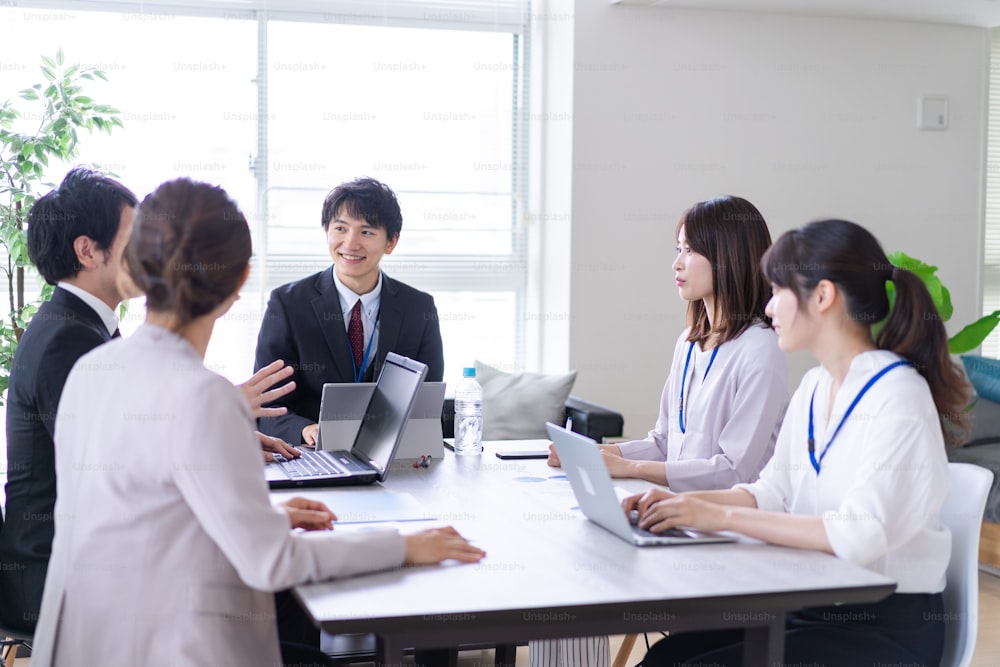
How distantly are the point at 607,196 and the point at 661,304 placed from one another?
1.93 feet

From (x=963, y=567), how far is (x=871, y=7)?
363 cm

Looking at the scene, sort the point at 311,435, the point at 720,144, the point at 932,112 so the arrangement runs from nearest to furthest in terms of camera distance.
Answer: the point at 311,435 < the point at 720,144 < the point at 932,112

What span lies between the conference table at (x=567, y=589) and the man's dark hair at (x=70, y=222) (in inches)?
32.6

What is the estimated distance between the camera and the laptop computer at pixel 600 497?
1.85 meters

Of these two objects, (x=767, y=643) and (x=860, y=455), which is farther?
(x=860, y=455)

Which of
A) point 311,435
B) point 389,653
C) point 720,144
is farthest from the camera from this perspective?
point 720,144

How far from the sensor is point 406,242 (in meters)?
4.99

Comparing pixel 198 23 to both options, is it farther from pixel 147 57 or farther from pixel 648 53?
pixel 648 53

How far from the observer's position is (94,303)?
228cm

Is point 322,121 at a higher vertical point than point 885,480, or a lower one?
higher

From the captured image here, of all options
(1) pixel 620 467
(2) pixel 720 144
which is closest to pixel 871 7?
(2) pixel 720 144

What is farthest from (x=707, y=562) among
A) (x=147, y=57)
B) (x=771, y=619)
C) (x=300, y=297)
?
(x=147, y=57)

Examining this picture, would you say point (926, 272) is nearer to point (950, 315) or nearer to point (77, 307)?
point (950, 315)

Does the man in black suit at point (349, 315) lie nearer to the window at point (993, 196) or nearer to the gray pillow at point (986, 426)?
the gray pillow at point (986, 426)
